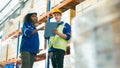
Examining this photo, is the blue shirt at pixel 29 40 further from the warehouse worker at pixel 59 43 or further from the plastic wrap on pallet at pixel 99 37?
the plastic wrap on pallet at pixel 99 37

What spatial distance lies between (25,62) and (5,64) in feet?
13.9

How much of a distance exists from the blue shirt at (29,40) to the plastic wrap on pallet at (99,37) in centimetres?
253

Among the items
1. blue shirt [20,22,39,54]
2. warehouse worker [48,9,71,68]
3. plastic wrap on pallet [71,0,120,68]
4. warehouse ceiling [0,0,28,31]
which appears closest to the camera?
plastic wrap on pallet [71,0,120,68]

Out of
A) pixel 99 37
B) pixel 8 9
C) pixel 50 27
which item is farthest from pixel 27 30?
pixel 8 9

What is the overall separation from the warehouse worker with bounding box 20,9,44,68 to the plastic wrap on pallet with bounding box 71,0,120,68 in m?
2.48

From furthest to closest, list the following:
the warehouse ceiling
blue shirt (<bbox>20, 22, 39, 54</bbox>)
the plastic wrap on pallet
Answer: the warehouse ceiling < blue shirt (<bbox>20, 22, 39, 54</bbox>) < the plastic wrap on pallet

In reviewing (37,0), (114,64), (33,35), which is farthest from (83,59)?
(37,0)

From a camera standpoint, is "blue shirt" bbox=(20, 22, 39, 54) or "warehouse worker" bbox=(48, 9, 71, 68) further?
"blue shirt" bbox=(20, 22, 39, 54)

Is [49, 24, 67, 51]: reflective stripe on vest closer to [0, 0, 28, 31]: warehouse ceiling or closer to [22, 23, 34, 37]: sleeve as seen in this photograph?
[22, 23, 34, 37]: sleeve

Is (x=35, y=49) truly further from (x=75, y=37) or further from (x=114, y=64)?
(x=114, y=64)

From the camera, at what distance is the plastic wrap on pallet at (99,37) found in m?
0.77

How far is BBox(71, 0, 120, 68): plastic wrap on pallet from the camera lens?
0.77m

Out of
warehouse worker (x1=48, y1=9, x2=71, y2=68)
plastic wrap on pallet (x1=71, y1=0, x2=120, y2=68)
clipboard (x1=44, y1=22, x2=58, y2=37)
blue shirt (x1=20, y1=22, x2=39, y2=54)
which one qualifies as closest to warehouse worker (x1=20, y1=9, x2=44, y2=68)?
blue shirt (x1=20, y1=22, x2=39, y2=54)

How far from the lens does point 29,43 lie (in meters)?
3.51
